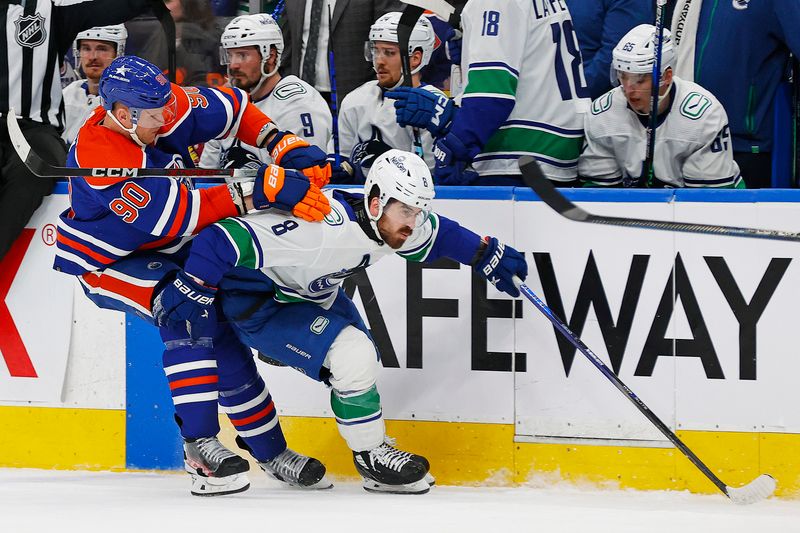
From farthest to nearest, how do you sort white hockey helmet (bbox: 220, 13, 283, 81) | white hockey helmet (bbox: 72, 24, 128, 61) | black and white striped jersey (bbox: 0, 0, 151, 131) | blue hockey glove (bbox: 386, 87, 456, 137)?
white hockey helmet (bbox: 72, 24, 128, 61)
white hockey helmet (bbox: 220, 13, 283, 81)
black and white striped jersey (bbox: 0, 0, 151, 131)
blue hockey glove (bbox: 386, 87, 456, 137)

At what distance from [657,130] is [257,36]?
1.48m

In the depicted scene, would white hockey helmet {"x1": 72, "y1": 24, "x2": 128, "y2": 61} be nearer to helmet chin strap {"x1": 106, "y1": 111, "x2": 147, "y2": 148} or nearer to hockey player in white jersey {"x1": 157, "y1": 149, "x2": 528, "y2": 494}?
helmet chin strap {"x1": 106, "y1": 111, "x2": 147, "y2": 148}

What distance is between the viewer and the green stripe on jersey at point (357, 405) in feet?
11.2

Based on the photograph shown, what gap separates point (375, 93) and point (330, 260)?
3.73ft

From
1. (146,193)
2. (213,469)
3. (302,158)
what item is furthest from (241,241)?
(213,469)

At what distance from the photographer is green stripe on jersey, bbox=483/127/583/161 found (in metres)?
3.80

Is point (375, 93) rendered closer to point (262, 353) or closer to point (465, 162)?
point (465, 162)

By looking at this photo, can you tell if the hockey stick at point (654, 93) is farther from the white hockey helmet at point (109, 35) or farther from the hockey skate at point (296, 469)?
the white hockey helmet at point (109, 35)

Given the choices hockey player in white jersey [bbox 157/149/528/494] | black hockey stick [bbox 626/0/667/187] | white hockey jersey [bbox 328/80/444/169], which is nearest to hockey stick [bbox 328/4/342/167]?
white hockey jersey [bbox 328/80/444/169]

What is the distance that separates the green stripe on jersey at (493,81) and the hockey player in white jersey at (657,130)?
324 mm

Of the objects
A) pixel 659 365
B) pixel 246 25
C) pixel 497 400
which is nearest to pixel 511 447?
pixel 497 400

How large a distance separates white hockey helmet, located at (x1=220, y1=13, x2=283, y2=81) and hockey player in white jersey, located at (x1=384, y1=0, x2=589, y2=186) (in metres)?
0.82

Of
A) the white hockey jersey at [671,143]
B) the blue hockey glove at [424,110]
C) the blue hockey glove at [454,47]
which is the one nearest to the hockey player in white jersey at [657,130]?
the white hockey jersey at [671,143]

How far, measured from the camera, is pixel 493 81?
12.0 ft
